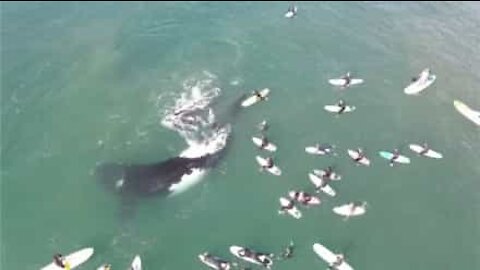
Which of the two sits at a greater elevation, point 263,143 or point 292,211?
point 263,143

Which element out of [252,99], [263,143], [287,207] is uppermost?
[252,99]

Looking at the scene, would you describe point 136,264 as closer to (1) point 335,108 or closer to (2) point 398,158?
(2) point 398,158

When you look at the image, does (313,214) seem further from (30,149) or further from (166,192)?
(30,149)

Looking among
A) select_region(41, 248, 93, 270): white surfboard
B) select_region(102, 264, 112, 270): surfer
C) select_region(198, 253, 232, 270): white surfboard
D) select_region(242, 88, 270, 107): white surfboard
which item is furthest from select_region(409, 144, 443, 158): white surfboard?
select_region(41, 248, 93, 270): white surfboard

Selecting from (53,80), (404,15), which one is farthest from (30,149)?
(404,15)

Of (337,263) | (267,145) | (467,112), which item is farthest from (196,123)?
(467,112)

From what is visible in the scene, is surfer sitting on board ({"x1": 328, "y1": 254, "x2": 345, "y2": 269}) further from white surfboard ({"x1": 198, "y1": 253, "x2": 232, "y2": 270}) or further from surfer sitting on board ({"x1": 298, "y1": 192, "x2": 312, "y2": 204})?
white surfboard ({"x1": 198, "y1": 253, "x2": 232, "y2": 270})

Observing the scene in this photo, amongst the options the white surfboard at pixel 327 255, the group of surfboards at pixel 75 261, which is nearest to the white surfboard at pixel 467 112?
the white surfboard at pixel 327 255
